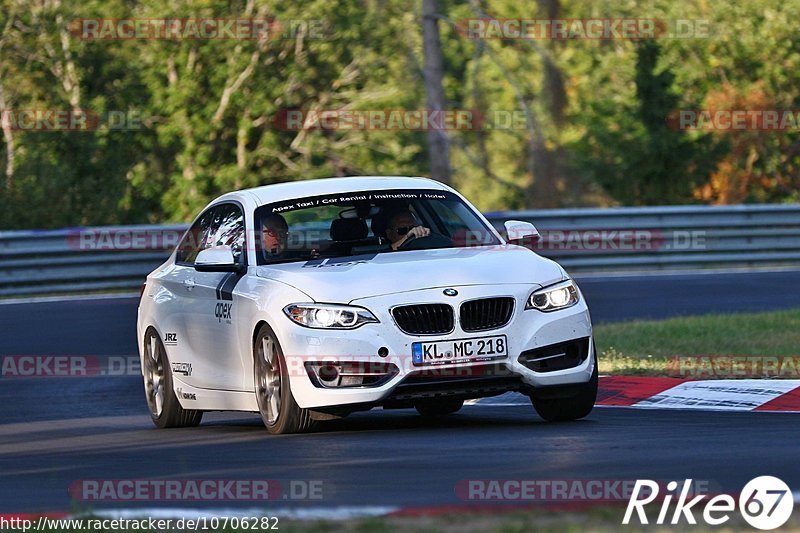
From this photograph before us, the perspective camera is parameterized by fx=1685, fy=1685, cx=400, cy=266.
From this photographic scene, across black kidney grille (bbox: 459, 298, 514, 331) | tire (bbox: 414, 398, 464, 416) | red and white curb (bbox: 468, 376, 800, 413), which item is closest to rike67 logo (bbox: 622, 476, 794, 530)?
black kidney grille (bbox: 459, 298, 514, 331)

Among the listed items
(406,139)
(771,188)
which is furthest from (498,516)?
(406,139)

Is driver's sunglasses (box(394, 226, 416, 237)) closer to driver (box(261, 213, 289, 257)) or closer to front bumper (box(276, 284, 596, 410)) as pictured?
driver (box(261, 213, 289, 257))

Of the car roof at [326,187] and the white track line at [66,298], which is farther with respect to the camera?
the white track line at [66,298]

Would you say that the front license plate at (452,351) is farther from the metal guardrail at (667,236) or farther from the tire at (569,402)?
the metal guardrail at (667,236)

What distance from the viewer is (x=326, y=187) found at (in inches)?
439

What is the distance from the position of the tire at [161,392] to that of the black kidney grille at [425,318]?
2448mm

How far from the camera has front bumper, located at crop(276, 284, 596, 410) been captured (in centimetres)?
940

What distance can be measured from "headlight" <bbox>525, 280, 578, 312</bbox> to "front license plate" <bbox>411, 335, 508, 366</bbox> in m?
0.38

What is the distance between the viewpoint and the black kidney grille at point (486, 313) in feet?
31.2

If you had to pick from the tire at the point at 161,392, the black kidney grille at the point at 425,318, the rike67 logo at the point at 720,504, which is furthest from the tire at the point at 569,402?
the rike67 logo at the point at 720,504

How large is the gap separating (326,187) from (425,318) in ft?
6.40

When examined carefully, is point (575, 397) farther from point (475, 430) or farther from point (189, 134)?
point (189, 134)

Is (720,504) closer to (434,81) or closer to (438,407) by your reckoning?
(438,407)

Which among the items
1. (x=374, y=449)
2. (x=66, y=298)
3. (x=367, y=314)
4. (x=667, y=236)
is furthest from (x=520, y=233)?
(x=667, y=236)
